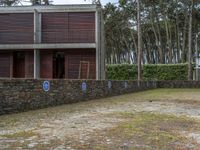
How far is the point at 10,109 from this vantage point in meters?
11.1

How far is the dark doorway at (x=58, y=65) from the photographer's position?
25.6 meters

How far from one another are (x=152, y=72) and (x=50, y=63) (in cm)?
1932

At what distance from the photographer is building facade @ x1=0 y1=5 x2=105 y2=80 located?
79.4 ft

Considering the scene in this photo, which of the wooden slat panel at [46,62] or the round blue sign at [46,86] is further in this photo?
the wooden slat panel at [46,62]

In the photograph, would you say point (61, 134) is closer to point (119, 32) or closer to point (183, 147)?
point (183, 147)

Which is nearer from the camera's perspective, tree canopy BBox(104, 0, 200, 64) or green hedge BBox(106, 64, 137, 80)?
green hedge BBox(106, 64, 137, 80)

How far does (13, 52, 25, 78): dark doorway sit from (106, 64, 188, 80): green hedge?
17.8 metres

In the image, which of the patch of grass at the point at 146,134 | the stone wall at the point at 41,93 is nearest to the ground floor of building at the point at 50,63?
the stone wall at the point at 41,93

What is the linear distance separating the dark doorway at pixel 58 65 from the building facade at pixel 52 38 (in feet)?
0.64

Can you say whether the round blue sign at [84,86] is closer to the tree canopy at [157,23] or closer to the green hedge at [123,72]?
the green hedge at [123,72]

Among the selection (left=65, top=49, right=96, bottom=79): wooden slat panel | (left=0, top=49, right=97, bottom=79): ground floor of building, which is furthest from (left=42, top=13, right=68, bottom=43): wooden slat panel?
(left=65, top=49, right=96, bottom=79): wooden slat panel

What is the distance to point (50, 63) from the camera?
25.2 meters

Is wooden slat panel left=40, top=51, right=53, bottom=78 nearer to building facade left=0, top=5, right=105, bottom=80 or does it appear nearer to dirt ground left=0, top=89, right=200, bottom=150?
building facade left=0, top=5, right=105, bottom=80

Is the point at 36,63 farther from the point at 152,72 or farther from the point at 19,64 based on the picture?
the point at 152,72
